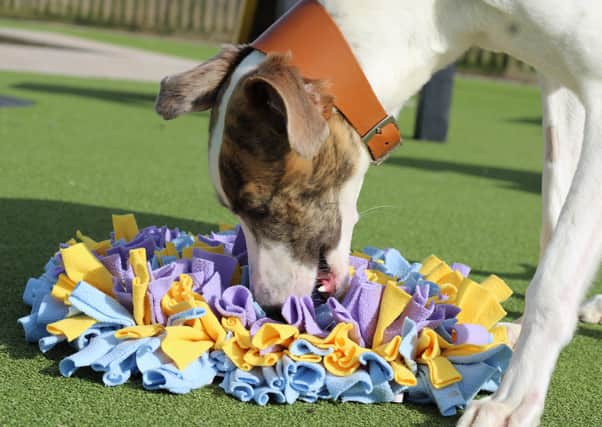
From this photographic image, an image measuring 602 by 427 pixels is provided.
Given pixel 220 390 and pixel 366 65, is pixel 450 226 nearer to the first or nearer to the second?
pixel 366 65

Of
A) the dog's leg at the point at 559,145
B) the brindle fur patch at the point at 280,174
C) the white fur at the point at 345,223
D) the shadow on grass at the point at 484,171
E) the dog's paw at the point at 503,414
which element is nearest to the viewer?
the dog's paw at the point at 503,414

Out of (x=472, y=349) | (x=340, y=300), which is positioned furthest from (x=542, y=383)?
(x=340, y=300)

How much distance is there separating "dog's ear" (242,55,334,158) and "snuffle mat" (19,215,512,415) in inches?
20.2

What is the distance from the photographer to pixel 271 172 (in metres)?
2.49

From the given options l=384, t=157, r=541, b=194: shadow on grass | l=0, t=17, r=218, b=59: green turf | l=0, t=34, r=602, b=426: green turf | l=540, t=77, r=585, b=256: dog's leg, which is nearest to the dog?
l=0, t=34, r=602, b=426: green turf

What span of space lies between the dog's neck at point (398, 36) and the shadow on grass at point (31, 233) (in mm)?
1179

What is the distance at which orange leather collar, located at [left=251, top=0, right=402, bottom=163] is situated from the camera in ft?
8.00

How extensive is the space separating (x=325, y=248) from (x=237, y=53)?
59 cm

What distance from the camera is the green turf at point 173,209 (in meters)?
2.23

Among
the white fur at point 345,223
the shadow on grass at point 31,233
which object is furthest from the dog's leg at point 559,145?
the shadow on grass at point 31,233

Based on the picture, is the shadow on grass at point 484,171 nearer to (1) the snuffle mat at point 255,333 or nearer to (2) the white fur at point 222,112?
(1) the snuffle mat at point 255,333

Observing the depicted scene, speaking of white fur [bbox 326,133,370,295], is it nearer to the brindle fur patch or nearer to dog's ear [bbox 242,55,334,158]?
the brindle fur patch

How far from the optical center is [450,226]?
15.6 ft

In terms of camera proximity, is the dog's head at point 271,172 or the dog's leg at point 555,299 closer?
the dog's leg at point 555,299
